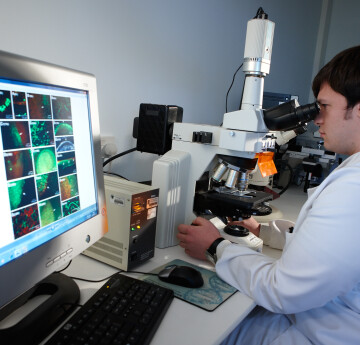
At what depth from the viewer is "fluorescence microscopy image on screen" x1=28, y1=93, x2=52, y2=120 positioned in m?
0.52

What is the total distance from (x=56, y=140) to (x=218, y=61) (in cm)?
147

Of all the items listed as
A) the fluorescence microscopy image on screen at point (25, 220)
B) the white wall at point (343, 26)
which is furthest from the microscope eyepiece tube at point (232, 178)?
the white wall at point (343, 26)

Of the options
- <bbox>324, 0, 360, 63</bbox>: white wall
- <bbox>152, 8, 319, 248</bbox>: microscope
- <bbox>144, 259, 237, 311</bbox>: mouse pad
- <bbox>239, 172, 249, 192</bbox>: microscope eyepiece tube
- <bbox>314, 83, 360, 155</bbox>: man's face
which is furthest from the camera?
<bbox>324, 0, 360, 63</bbox>: white wall

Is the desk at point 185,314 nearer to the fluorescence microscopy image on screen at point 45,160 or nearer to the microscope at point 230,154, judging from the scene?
the microscope at point 230,154

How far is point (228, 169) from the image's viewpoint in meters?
1.04

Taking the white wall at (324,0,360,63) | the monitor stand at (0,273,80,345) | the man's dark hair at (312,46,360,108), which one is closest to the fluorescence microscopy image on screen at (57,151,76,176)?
the monitor stand at (0,273,80,345)

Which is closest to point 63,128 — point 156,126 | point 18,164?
point 18,164

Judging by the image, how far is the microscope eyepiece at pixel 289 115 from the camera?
34.7 inches

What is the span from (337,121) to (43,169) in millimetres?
738

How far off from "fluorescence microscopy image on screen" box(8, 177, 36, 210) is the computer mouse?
39cm

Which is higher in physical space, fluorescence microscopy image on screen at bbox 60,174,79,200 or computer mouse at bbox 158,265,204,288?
fluorescence microscopy image on screen at bbox 60,174,79,200

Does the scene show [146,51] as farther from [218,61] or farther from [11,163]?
[11,163]

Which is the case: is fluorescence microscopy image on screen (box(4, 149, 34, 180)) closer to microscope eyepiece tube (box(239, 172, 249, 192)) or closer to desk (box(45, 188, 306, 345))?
desk (box(45, 188, 306, 345))

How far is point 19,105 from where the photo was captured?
49 cm
